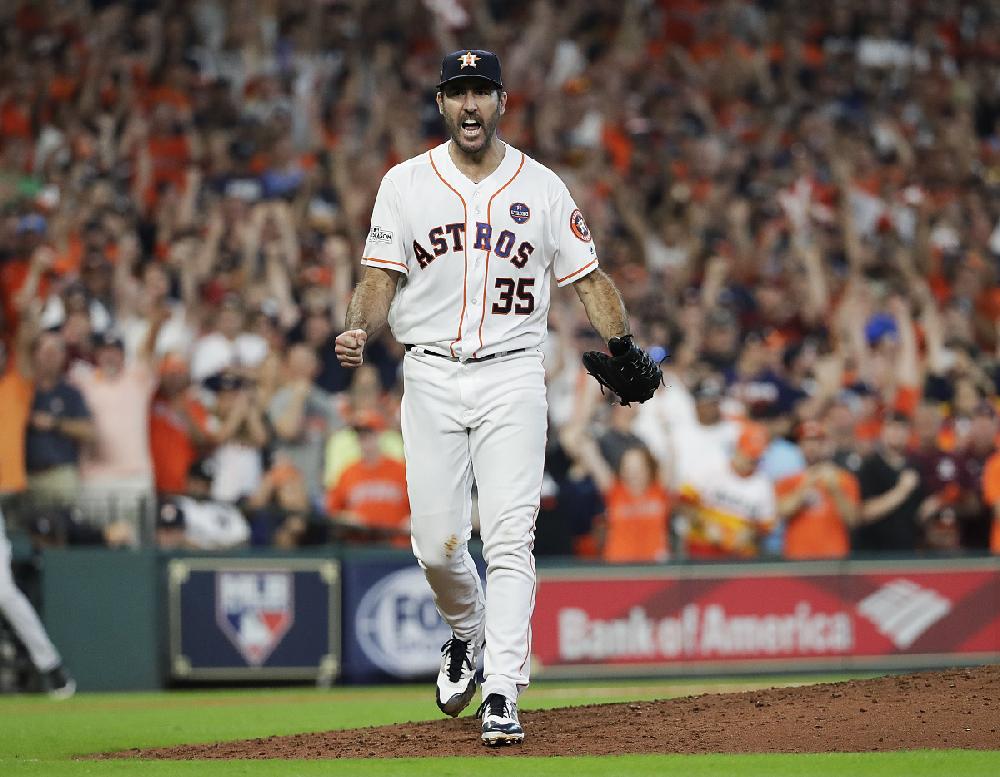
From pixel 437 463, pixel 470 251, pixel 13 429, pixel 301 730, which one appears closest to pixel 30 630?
pixel 13 429

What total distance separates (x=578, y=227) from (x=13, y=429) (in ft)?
20.7

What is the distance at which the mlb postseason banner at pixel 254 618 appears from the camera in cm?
1167

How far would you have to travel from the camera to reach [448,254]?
6340 millimetres

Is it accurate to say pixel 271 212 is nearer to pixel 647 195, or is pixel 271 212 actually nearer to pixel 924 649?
pixel 647 195

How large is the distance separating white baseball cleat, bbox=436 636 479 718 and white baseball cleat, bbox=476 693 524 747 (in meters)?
0.63

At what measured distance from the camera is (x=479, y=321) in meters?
6.32

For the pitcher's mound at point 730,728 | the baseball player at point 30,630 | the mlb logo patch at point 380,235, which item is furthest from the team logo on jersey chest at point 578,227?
the baseball player at point 30,630

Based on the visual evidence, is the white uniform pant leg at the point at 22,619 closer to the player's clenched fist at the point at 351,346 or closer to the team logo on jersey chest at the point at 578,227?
the player's clenched fist at the point at 351,346

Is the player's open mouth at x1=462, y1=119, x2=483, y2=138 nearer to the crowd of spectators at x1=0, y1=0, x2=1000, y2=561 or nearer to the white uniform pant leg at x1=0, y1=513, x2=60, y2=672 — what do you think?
the white uniform pant leg at x1=0, y1=513, x2=60, y2=672

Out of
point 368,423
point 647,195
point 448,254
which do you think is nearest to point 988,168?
point 647,195

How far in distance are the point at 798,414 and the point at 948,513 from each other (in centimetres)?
137

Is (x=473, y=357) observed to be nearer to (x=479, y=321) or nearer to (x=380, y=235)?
(x=479, y=321)

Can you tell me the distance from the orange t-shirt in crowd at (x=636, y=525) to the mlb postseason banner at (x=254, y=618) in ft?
6.76

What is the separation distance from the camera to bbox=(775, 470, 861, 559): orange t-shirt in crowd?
40.5 feet
